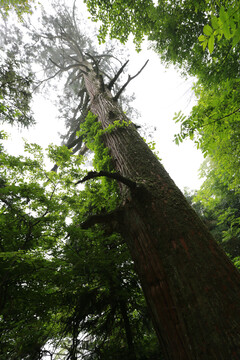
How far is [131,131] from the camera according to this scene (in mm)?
2812

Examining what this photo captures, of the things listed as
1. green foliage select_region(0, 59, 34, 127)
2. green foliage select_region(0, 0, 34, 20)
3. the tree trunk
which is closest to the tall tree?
the tree trunk

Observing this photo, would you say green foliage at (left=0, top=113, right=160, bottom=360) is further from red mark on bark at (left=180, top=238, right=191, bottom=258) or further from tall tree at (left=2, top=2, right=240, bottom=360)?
red mark on bark at (left=180, top=238, right=191, bottom=258)

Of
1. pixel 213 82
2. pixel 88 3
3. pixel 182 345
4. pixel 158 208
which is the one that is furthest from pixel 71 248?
pixel 88 3

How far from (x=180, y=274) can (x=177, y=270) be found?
32 mm

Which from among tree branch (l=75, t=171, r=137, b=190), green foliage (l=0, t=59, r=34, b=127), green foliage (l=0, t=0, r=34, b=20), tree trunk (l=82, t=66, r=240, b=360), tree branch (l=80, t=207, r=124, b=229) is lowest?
tree trunk (l=82, t=66, r=240, b=360)

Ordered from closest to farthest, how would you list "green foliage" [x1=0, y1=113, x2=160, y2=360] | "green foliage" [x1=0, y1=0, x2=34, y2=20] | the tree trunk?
1. the tree trunk
2. "green foliage" [x1=0, y1=113, x2=160, y2=360]
3. "green foliage" [x1=0, y1=0, x2=34, y2=20]

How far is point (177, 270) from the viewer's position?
1242 mm

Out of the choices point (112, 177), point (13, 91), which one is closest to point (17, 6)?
point (13, 91)

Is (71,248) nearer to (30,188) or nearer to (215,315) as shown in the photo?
(30,188)

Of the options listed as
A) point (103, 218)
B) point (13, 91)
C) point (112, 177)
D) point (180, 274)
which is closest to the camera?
point (180, 274)

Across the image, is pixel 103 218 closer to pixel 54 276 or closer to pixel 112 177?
pixel 112 177

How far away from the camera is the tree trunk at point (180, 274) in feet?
3.23

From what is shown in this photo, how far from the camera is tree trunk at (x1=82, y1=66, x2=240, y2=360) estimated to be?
0.99m

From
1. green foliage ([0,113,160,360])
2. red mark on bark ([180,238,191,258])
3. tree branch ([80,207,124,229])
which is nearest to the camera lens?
red mark on bark ([180,238,191,258])
